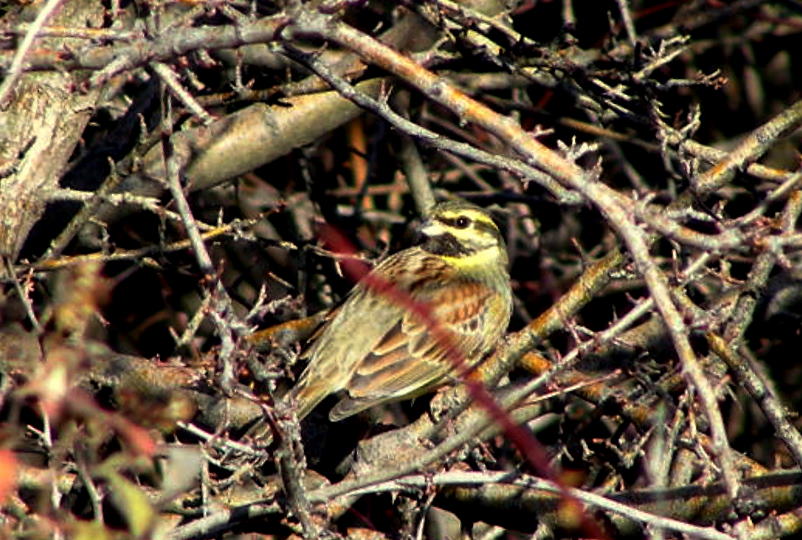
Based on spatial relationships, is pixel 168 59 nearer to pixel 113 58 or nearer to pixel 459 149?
pixel 113 58

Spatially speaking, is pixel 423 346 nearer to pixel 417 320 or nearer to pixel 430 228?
pixel 417 320

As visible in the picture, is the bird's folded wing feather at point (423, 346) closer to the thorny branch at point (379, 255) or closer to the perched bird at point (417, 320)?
the perched bird at point (417, 320)

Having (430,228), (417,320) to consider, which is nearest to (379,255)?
(430,228)

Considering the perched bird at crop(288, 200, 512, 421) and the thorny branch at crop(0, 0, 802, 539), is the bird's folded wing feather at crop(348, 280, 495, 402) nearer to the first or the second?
the perched bird at crop(288, 200, 512, 421)

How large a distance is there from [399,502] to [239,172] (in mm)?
1673

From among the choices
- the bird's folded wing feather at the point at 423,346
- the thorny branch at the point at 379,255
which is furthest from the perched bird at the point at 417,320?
the thorny branch at the point at 379,255

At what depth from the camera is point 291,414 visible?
3.28 metres

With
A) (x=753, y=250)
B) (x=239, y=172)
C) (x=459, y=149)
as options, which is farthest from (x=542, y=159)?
(x=239, y=172)

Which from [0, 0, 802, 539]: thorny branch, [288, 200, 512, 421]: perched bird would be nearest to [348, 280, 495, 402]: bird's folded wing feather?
[288, 200, 512, 421]: perched bird

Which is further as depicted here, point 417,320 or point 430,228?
point 430,228

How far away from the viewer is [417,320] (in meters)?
6.03

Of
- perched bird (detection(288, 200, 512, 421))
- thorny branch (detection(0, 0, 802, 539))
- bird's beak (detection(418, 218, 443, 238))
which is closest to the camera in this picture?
thorny branch (detection(0, 0, 802, 539))

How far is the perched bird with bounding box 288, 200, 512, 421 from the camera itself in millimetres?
5734

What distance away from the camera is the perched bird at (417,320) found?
5.73 meters
